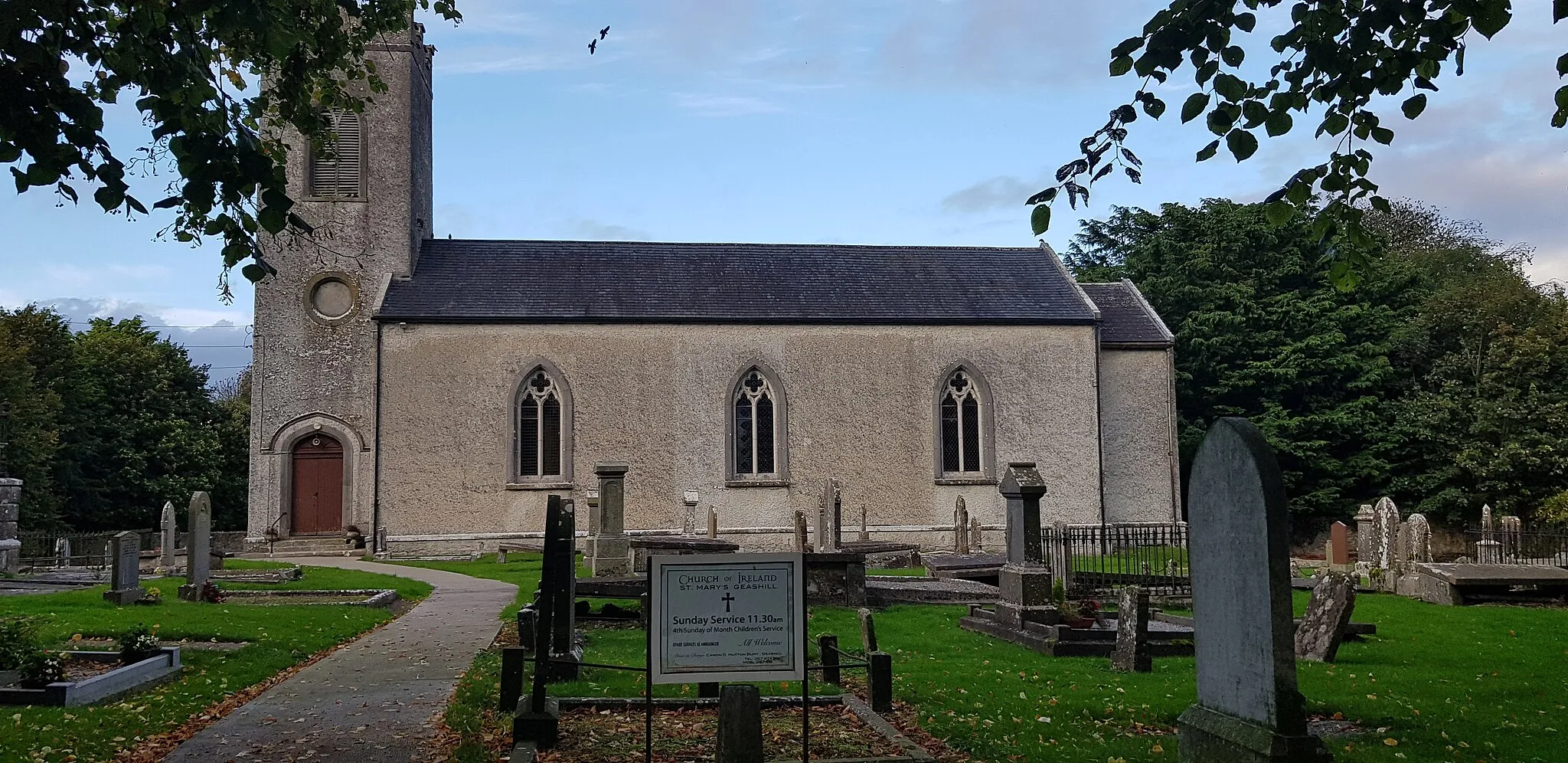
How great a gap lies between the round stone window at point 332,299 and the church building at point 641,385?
61mm

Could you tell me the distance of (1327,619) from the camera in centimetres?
1148

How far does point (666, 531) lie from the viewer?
92.1 ft

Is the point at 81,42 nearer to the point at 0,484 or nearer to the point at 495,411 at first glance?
the point at 0,484

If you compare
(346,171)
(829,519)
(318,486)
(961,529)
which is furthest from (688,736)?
(346,171)

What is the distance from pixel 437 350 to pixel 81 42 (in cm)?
2257

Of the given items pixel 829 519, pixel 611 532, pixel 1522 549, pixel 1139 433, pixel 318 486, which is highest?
pixel 1139 433

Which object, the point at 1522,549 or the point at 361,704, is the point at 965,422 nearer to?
the point at 1522,549

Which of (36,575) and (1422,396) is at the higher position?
(1422,396)

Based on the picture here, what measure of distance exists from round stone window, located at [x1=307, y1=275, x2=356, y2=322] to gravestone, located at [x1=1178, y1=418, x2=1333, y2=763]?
2576 cm

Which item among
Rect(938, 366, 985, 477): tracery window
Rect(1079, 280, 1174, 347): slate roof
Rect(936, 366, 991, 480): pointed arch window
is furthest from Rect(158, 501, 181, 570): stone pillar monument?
Rect(1079, 280, 1174, 347): slate roof

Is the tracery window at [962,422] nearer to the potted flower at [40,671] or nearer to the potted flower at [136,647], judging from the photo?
the potted flower at [136,647]

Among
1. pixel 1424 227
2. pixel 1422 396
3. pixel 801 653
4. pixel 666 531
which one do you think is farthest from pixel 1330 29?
pixel 1424 227

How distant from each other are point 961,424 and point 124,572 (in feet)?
65.2

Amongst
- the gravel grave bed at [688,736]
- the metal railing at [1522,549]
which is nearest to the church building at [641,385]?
the metal railing at [1522,549]
